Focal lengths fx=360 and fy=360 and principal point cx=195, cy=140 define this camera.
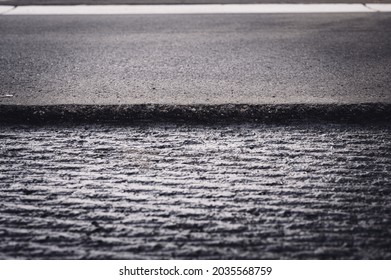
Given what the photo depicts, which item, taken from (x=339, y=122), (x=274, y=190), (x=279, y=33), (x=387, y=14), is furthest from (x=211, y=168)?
(x=387, y=14)

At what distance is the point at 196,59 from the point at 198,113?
1.47 m

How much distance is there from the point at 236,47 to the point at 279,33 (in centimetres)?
95

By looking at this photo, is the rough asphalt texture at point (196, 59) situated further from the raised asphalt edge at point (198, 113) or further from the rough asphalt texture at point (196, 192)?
the rough asphalt texture at point (196, 192)

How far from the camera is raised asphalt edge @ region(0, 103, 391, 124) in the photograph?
299cm

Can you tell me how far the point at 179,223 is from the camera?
2.02 meters

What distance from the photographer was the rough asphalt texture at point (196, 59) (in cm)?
336

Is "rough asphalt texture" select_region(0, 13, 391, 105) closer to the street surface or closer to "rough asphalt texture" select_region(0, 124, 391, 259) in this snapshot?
the street surface

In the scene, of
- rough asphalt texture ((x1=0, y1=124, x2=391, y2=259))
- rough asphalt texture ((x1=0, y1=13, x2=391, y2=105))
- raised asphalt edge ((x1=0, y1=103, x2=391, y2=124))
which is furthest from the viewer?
rough asphalt texture ((x1=0, y1=13, x2=391, y2=105))

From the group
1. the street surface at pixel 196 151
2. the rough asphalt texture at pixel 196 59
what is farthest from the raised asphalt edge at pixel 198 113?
the rough asphalt texture at pixel 196 59

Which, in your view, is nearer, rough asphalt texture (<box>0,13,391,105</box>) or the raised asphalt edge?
the raised asphalt edge

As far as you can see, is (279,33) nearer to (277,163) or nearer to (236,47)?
(236,47)

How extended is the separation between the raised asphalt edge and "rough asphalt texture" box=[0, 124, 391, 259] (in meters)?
0.12

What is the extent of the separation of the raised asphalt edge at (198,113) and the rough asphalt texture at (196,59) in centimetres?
12

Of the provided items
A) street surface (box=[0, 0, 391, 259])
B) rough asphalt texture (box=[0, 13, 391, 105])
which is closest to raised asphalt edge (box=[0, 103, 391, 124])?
street surface (box=[0, 0, 391, 259])
